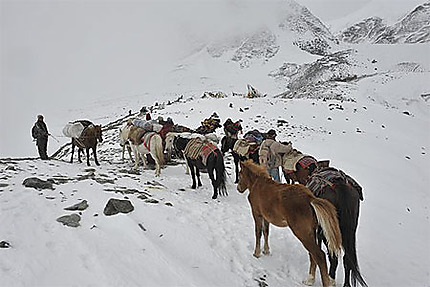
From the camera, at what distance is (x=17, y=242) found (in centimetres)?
370

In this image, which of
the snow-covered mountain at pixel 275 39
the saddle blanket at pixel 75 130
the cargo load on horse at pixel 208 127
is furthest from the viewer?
the snow-covered mountain at pixel 275 39

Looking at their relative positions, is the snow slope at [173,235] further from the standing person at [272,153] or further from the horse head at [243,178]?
the standing person at [272,153]

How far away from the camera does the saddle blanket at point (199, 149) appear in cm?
750

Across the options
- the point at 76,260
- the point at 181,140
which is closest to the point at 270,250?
the point at 76,260

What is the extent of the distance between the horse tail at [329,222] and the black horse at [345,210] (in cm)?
30

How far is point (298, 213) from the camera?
13.0ft

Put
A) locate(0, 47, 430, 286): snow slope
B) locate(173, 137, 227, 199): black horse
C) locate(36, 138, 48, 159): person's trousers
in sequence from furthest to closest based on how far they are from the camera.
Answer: locate(36, 138, 48, 159): person's trousers, locate(173, 137, 227, 199): black horse, locate(0, 47, 430, 286): snow slope

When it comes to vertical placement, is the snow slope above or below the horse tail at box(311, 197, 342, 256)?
below

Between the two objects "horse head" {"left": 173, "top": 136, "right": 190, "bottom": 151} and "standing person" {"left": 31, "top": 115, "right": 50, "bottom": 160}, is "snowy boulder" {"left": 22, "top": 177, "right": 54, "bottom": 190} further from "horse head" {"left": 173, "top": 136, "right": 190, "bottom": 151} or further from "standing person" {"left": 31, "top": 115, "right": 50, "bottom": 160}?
"standing person" {"left": 31, "top": 115, "right": 50, "bottom": 160}

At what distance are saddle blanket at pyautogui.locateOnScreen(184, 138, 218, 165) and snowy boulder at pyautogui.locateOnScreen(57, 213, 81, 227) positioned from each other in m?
3.57

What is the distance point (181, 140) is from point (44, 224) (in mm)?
4968

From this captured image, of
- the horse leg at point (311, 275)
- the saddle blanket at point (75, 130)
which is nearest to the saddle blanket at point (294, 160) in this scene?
the horse leg at point (311, 275)

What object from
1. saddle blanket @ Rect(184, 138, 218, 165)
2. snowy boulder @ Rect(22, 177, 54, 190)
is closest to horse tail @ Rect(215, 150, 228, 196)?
saddle blanket @ Rect(184, 138, 218, 165)

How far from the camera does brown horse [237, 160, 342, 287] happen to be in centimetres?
369
